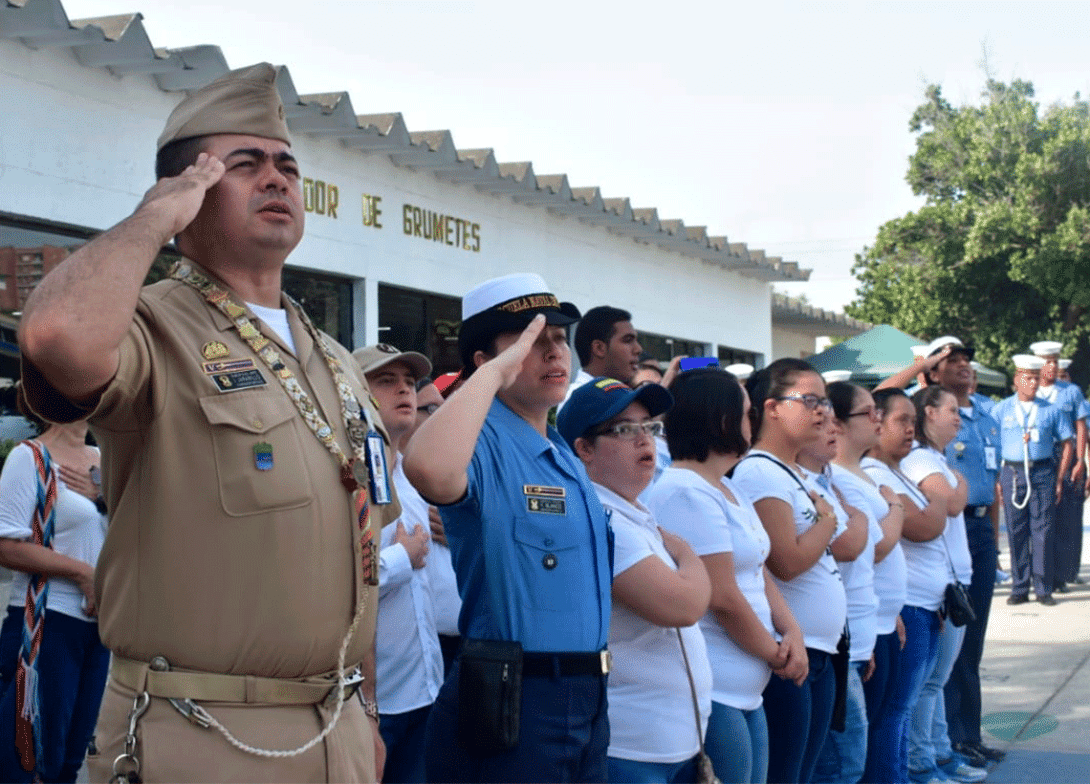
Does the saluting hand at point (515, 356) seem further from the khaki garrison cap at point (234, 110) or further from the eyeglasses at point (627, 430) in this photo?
the khaki garrison cap at point (234, 110)

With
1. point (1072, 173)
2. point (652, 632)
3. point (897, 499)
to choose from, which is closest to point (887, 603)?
point (897, 499)

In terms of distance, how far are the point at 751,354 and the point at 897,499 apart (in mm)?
14737

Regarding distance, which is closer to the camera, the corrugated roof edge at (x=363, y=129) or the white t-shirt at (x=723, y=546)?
the white t-shirt at (x=723, y=546)

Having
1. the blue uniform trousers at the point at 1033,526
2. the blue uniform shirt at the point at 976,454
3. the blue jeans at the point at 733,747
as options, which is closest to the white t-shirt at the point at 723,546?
the blue jeans at the point at 733,747

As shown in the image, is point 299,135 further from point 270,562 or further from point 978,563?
point 270,562

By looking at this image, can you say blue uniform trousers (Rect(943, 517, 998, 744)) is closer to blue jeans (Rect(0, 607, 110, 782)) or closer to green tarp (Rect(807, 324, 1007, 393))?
blue jeans (Rect(0, 607, 110, 782))

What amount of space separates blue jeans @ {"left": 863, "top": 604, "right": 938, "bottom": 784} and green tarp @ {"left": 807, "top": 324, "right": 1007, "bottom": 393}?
1081 centimetres

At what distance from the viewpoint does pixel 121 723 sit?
222 centimetres

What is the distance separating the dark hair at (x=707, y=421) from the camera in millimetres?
4359

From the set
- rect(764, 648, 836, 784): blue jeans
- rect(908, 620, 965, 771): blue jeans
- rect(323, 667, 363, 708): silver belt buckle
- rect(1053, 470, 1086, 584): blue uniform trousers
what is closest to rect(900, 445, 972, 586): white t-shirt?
rect(908, 620, 965, 771): blue jeans

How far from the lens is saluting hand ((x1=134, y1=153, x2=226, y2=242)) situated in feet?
7.07

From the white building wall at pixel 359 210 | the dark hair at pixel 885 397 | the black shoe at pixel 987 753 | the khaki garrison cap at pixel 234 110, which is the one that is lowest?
the black shoe at pixel 987 753

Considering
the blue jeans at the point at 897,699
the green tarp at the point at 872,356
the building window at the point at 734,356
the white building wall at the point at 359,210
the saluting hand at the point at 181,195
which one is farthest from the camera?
the building window at the point at 734,356

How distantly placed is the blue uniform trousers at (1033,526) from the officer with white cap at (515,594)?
31.7 ft
